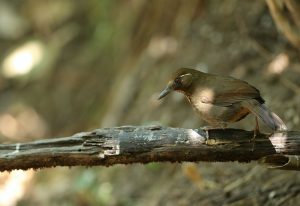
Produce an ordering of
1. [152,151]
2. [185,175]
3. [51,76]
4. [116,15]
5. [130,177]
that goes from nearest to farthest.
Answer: [152,151] → [185,175] → [130,177] → [116,15] → [51,76]

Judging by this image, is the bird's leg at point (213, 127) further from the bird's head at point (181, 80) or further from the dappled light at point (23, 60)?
the dappled light at point (23, 60)

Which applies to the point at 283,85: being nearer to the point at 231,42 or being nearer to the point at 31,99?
the point at 231,42

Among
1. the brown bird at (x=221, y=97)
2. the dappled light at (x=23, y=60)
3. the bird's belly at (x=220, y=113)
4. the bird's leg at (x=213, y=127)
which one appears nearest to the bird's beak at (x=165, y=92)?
the brown bird at (x=221, y=97)

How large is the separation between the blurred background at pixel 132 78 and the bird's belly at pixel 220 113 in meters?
0.96

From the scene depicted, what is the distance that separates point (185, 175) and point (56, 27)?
15.9 feet

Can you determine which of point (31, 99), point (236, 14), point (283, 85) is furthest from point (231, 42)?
point (31, 99)

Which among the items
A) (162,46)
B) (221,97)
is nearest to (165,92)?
(221,97)

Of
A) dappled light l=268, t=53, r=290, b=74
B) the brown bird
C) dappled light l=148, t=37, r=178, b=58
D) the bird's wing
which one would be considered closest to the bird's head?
the brown bird

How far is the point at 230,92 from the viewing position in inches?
165

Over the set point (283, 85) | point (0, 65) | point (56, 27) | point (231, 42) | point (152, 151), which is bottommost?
point (152, 151)

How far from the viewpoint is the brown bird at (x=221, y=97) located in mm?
4031

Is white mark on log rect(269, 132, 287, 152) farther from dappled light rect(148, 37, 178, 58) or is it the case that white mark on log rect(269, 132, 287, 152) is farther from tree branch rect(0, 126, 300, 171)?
dappled light rect(148, 37, 178, 58)

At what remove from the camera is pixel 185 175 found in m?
5.99

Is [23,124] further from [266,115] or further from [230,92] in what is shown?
[266,115]
